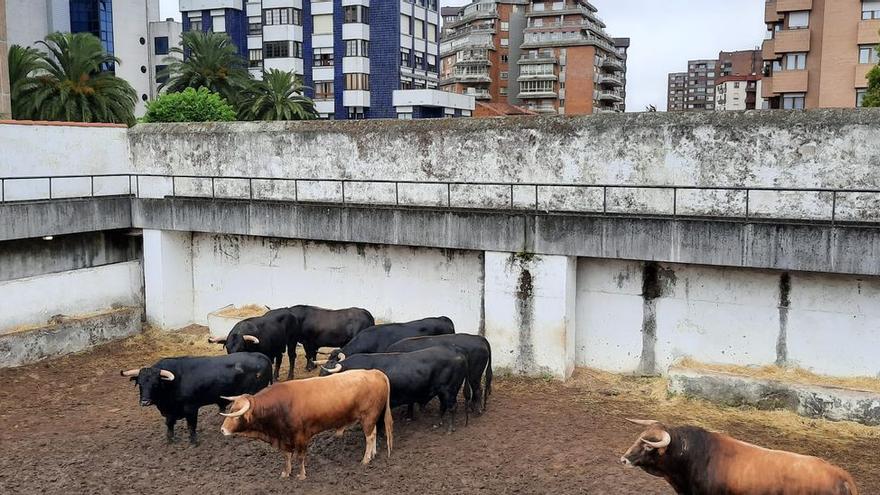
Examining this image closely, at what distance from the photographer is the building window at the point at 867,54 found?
40.1 meters

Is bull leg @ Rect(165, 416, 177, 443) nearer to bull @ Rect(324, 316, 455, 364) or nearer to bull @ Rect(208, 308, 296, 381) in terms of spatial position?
bull @ Rect(208, 308, 296, 381)

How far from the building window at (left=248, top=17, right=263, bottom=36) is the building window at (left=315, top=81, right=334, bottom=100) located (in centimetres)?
703

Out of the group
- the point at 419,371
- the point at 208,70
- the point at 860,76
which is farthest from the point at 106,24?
the point at 419,371

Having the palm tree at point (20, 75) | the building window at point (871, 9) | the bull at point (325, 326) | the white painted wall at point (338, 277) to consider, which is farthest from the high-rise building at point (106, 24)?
the building window at point (871, 9)

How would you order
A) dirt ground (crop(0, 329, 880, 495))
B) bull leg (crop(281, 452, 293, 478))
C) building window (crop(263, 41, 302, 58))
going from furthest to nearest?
building window (crop(263, 41, 302, 58))
bull leg (crop(281, 452, 293, 478))
dirt ground (crop(0, 329, 880, 495))

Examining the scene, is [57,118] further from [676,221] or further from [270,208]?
[676,221]

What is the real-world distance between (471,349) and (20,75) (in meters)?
30.3

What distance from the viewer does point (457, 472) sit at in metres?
11.6

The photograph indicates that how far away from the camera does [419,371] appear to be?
12688 millimetres

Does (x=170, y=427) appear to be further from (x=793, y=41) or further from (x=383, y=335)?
(x=793, y=41)

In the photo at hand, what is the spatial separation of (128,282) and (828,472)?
17.8m

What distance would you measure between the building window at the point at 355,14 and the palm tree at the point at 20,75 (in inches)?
1126

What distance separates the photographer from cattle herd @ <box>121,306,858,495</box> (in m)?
8.78

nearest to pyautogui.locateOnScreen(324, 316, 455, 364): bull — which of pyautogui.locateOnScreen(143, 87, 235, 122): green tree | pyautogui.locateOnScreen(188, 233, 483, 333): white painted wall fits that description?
pyautogui.locateOnScreen(188, 233, 483, 333): white painted wall
